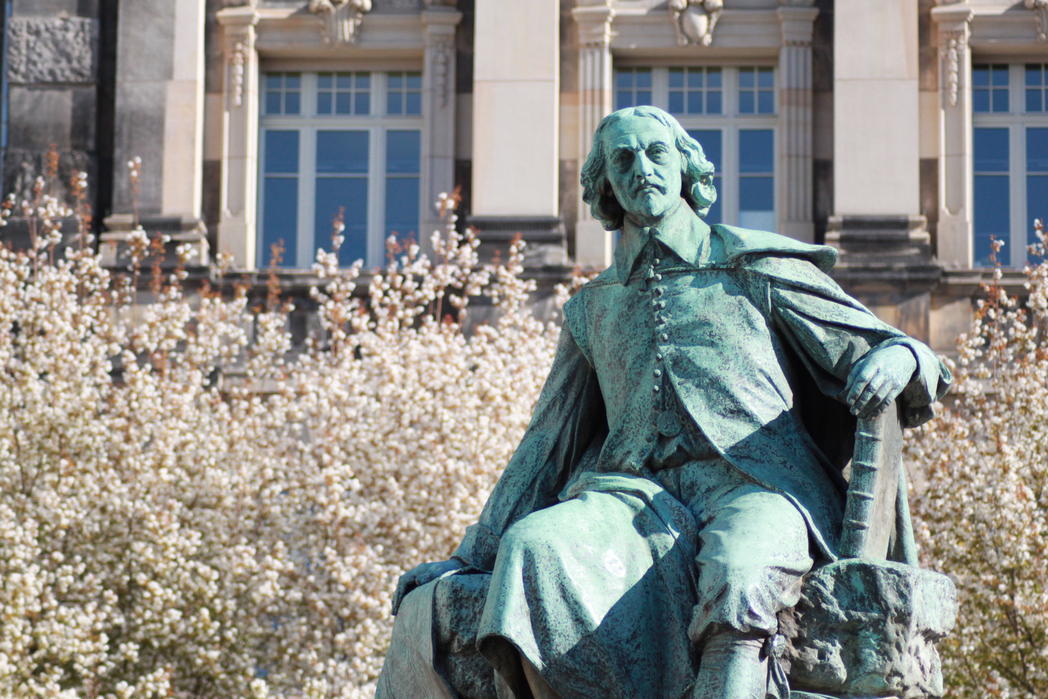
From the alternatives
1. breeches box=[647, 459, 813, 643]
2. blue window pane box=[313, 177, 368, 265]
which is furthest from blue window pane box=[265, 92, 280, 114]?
breeches box=[647, 459, 813, 643]

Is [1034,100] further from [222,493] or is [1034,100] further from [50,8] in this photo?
[50,8]

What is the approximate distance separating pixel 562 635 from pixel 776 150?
1788 cm

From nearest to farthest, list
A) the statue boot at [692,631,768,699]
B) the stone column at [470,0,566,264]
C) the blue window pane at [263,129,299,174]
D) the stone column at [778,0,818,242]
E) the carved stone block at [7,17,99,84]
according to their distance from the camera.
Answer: the statue boot at [692,631,768,699]
the stone column at [470,0,566,264]
the stone column at [778,0,818,242]
the carved stone block at [7,17,99,84]
the blue window pane at [263,129,299,174]

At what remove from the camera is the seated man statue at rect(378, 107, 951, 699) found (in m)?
5.94

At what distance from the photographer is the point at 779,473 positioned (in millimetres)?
6355

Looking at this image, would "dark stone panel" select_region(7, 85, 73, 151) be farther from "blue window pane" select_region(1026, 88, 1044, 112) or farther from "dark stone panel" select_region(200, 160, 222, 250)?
"blue window pane" select_region(1026, 88, 1044, 112)

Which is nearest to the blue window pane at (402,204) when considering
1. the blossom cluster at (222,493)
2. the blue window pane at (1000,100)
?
the blossom cluster at (222,493)

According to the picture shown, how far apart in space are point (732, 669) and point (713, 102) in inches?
714

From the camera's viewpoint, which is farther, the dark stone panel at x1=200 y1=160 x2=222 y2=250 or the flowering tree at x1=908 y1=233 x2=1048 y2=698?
the dark stone panel at x1=200 y1=160 x2=222 y2=250

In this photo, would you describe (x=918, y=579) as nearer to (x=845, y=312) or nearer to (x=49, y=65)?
(x=845, y=312)

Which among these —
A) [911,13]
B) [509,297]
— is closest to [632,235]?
[509,297]

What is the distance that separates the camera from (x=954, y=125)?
75.7 feet

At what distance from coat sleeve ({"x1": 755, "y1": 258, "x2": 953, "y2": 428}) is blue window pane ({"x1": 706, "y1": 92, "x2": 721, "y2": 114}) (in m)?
17.0

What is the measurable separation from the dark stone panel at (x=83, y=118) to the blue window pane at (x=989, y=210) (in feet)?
30.8
